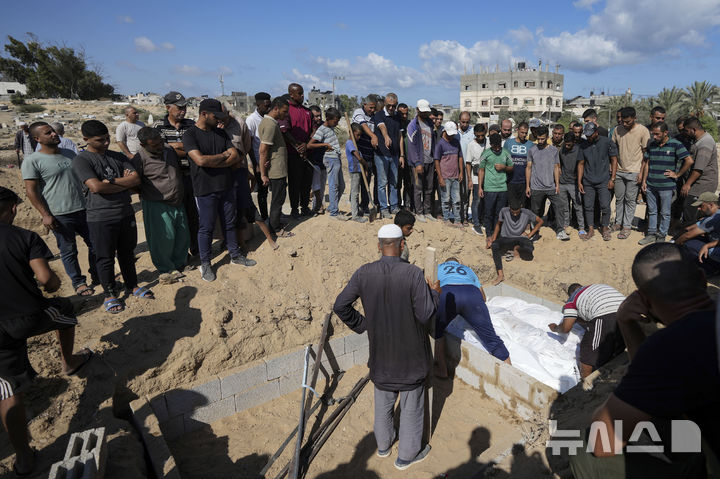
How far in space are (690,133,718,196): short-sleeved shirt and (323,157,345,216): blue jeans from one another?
5.70 metres

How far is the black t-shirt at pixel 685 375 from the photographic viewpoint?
1.37 m

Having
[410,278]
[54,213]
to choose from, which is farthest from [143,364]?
[410,278]

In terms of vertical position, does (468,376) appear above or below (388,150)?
below

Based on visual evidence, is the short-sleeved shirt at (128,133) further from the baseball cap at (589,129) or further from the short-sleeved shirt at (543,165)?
the baseball cap at (589,129)

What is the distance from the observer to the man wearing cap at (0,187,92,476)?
9.23 ft

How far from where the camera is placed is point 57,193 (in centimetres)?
472

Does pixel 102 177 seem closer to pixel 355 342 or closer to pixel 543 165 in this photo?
pixel 355 342

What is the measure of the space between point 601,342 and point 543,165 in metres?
3.97

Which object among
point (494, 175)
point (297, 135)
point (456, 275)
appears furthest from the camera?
point (494, 175)

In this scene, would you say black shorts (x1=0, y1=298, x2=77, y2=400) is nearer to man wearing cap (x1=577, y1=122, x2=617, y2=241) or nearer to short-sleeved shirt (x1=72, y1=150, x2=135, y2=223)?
short-sleeved shirt (x1=72, y1=150, x2=135, y2=223)

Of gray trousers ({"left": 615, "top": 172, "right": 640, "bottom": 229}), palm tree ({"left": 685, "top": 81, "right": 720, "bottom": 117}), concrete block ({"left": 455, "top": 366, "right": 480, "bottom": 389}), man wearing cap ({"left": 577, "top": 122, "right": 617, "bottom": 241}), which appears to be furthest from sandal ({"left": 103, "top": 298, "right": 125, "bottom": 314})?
palm tree ({"left": 685, "top": 81, "right": 720, "bottom": 117})

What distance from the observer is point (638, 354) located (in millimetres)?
1532

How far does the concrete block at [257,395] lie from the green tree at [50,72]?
39898 millimetres

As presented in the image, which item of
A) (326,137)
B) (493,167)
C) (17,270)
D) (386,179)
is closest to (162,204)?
(17,270)
